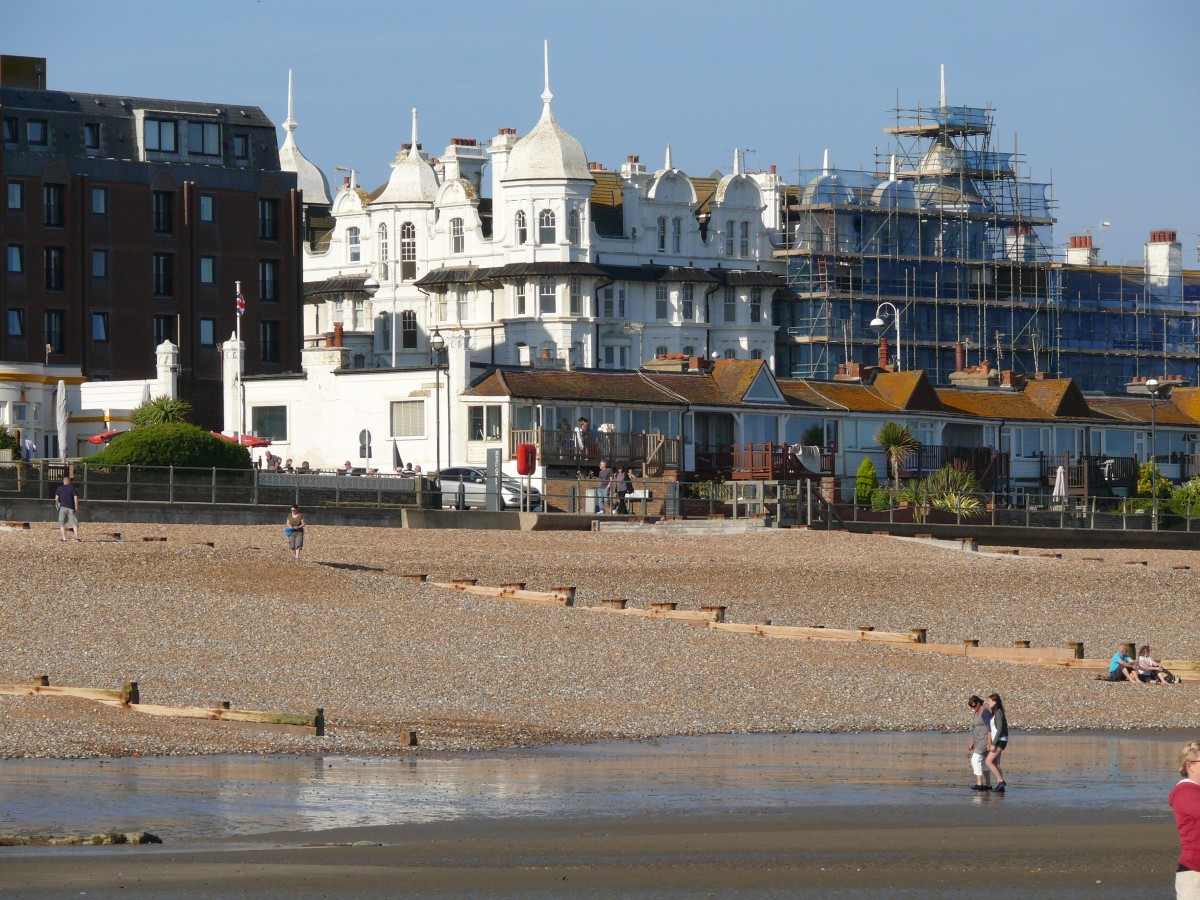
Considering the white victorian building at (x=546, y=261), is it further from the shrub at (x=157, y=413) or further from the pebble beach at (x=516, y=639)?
the pebble beach at (x=516, y=639)

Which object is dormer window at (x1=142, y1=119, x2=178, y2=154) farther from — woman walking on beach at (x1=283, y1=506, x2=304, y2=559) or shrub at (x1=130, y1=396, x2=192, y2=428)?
woman walking on beach at (x1=283, y1=506, x2=304, y2=559)

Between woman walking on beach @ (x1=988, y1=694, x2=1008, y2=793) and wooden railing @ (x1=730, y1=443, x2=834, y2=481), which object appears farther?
wooden railing @ (x1=730, y1=443, x2=834, y2=481)

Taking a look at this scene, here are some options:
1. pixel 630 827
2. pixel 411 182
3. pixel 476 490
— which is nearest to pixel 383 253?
pixel 411 182

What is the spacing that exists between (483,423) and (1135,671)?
3713cm

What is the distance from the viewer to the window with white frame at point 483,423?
71.9 metres

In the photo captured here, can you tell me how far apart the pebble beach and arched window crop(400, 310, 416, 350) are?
175 feet

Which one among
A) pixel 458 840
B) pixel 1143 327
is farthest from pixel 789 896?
pixel 1143 327

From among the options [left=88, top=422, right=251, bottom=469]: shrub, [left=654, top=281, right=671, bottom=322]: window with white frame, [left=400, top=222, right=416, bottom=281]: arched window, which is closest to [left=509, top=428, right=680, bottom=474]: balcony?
[left=88, top=422, right=251, bottom=469]: shrub

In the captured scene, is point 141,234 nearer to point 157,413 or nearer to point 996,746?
point 157,413

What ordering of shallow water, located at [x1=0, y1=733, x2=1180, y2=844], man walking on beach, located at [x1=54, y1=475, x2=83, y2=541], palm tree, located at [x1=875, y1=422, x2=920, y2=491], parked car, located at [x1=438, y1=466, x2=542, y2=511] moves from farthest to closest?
palm tree, located at [x1=875, y1=422, x2=920, y2=491] → parked car, located at [x1=438, y1=466, x2=542, y2=511] → man walking on beach, located at [x1=54, y1=475, x2=83, y2=541] → shallow water, located at [x1=0, y1=733, x2=1180, y2=844]

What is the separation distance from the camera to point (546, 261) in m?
104

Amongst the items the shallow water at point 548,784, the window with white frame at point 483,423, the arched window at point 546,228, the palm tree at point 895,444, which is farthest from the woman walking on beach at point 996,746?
the arched window at point 546,228

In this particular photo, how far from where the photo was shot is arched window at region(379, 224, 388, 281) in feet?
361

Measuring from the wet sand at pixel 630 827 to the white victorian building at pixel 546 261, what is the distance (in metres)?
73.4
